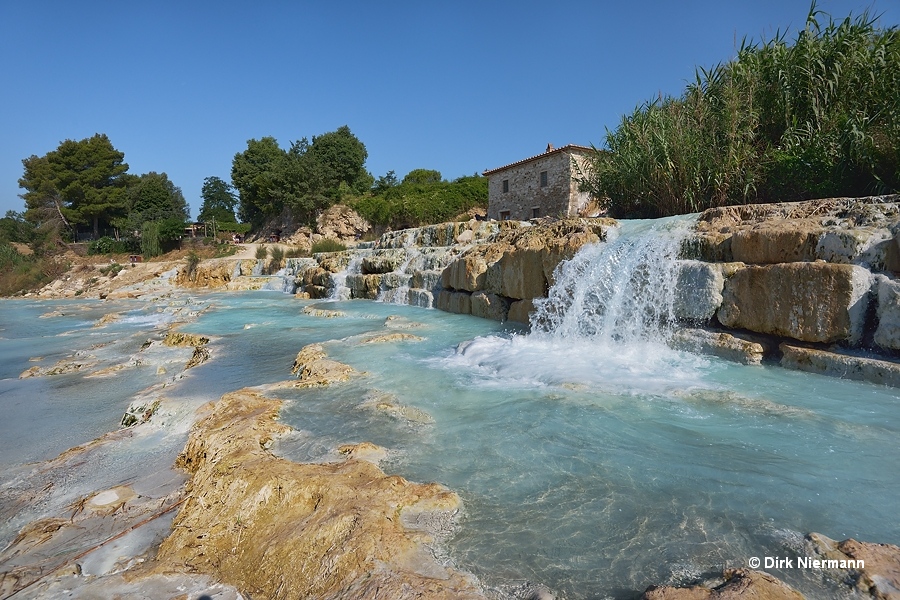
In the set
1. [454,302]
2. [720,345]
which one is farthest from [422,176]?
[720,345]

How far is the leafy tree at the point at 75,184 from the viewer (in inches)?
1287

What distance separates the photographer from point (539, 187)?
793 inches

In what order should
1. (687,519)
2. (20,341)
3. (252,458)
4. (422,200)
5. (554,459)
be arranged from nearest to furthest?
1. (687,519)
2. (252,458)
3. (554,459)
4. (20,341)
5. (422,200)

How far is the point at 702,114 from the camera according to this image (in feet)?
28.4

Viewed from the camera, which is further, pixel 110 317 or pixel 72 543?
pixel 110 317

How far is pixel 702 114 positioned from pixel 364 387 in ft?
27.0

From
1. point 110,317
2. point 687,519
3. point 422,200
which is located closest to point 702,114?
point 687,519

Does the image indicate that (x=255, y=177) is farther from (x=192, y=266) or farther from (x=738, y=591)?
(x=738, y=591)

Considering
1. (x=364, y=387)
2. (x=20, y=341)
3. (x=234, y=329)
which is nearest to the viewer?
(x=364, y=387)

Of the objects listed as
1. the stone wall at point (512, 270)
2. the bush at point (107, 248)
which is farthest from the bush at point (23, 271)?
the stone wall at point (512, 270)

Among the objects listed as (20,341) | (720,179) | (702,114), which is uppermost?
(702,114)

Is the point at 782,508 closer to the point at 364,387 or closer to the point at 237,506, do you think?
the point at 237,506

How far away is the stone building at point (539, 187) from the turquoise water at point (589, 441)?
Result: 13.7 metres

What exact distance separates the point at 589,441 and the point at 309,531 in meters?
1.81
